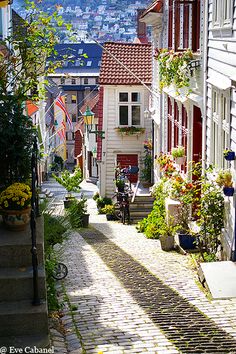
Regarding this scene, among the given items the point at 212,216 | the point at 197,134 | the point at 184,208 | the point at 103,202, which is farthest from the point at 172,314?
the point at 103,202

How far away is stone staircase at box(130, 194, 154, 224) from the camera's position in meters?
23.1

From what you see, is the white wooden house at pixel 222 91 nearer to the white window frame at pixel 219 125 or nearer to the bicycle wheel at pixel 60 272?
the white window frame at pixel 219 125

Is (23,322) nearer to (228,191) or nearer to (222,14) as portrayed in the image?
(228,191)

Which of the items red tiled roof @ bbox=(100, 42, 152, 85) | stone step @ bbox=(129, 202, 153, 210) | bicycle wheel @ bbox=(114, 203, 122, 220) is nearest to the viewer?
stone step @ bbox=(129, 202, 153, 210)

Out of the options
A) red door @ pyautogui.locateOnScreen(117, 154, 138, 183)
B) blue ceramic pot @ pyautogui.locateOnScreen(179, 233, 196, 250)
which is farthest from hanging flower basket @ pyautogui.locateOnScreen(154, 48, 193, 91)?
red door @ pyautogui.locateOnScreen(117, 154, 138, 183)

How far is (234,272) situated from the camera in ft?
32.6

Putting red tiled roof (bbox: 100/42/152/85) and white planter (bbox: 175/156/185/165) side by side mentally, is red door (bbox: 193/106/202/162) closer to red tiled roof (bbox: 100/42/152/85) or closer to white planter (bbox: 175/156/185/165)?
white planter (bbox: 175/156/185/165)

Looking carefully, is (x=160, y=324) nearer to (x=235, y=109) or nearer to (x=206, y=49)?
(x=235, y=109)

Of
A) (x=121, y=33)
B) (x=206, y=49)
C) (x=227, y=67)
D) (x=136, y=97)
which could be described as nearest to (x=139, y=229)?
(x=206, y=49)

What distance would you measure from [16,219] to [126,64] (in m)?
22.0

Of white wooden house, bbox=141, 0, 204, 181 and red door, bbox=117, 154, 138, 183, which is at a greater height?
white wooden house, bbox=141, 0, 204, 181

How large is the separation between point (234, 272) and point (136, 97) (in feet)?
62.6

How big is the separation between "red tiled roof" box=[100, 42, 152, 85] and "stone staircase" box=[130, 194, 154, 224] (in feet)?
19.6

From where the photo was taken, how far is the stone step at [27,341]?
591 centimetres
